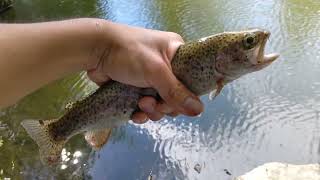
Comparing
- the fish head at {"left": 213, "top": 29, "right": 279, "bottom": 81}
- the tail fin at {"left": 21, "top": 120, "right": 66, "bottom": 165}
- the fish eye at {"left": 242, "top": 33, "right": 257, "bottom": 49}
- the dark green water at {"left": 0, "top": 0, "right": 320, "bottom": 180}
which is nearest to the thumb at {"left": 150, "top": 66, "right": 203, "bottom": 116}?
the fish head at {"left": 213, "top": 29, "right": 279, "bottom": 81}

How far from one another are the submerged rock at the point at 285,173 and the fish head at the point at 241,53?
6.31ft

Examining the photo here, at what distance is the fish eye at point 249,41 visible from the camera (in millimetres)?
2342

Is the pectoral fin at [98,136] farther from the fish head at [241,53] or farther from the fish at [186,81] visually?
the fish head at [241,53]

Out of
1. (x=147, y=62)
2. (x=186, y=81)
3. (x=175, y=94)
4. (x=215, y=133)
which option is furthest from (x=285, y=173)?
(x=147, y=62)

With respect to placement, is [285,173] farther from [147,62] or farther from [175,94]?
[147,62]

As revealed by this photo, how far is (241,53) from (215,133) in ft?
12.0

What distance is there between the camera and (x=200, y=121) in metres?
6.28

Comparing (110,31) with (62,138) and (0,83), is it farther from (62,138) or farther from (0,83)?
(62,138)

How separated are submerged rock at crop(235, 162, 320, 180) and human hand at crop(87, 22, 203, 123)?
197 centimetres

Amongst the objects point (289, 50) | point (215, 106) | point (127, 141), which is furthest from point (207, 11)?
point (127, 141)

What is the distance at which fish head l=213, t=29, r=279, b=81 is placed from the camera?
2340 millimetres

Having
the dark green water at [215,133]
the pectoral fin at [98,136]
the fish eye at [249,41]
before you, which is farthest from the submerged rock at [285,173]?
the fish eye at [249,41]

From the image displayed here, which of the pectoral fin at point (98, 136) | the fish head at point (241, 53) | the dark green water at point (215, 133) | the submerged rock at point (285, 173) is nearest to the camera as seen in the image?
the fish head at point (241, 53)

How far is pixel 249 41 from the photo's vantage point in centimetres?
236
